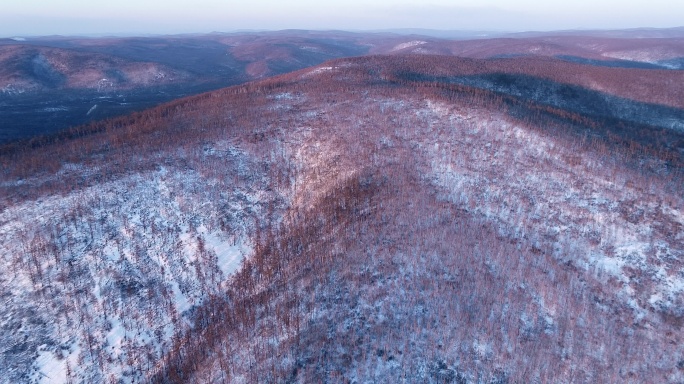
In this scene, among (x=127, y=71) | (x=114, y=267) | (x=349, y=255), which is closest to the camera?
(x=349, y=255)

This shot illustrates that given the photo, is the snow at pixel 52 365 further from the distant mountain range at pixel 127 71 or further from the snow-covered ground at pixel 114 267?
the distant mountain range at pixel 127 71

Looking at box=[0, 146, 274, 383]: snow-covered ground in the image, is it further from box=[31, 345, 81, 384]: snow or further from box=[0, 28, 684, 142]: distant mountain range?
box=[0, 28, 684, 142]: distant mountain range

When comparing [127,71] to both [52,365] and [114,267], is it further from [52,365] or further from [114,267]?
[52,365]

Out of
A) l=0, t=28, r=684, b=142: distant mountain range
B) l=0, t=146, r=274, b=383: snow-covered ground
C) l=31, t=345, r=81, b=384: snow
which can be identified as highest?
l=0, t=28, r=684, b=142: distant mountain range

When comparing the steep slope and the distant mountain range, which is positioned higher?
the distant mountain range

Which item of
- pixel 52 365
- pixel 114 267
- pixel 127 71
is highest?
pixel 127 71

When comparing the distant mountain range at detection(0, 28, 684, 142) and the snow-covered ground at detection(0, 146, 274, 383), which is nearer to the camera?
the snow-covered ground at detection(0, 146, 274, 383)

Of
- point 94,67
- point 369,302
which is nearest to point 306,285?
point 369,302

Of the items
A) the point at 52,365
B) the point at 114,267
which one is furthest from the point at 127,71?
the point at 52,365

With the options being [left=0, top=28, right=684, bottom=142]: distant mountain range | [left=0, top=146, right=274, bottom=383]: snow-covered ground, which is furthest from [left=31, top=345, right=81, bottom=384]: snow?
[left=0, top=28, right=684, bottom=142]: distant mountain range
